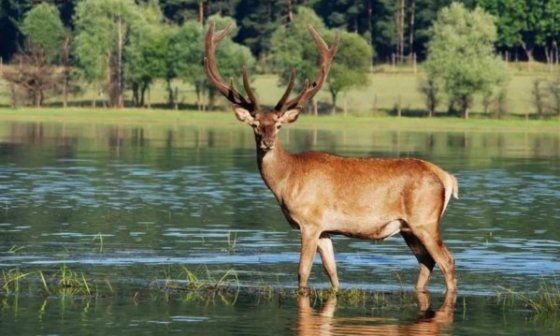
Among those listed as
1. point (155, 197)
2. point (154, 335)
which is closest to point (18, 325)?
point (154, 335)

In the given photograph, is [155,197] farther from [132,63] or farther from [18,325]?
[132,63]

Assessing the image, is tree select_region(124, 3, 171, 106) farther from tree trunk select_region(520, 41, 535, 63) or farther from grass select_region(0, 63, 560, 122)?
tree trunk select_region(520, 41, 535, 63)

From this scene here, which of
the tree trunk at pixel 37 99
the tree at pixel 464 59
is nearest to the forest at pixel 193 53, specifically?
the tree trunk at pixel 37 99

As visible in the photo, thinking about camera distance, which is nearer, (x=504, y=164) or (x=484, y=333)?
(x=484, y=333)

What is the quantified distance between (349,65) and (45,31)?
111 ft

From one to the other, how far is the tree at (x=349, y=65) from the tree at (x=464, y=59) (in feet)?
17.9

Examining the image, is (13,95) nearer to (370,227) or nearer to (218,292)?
(370,227)

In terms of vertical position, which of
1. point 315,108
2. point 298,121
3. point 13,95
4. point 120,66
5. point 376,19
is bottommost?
point 298,121

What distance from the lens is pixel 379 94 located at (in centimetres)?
13038

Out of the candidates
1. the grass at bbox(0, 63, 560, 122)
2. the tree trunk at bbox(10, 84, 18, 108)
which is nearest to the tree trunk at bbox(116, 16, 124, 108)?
the grass at bbox(0, 63, 560, 122)

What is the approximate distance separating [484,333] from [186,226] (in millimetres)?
13055

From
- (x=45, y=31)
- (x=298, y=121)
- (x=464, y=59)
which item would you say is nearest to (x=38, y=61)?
(x=45, y=31)

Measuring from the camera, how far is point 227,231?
96.1 feet

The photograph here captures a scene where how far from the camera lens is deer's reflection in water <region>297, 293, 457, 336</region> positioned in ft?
58.2
